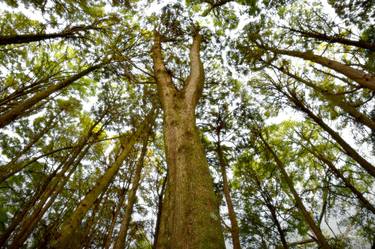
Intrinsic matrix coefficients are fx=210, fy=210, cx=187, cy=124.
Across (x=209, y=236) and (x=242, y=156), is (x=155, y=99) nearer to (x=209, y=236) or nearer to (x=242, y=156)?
(x=242, y=156)

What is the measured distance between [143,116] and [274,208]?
7411 millimetres

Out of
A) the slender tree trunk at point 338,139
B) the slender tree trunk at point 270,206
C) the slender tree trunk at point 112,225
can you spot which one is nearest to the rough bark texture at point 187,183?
the slender tree trunk at point 112,225

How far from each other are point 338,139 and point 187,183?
750 cm

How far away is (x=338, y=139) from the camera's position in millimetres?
7312

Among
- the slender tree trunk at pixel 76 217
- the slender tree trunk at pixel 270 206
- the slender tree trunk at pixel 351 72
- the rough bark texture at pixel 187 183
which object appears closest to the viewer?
the rough bark texture at pixel 187 183

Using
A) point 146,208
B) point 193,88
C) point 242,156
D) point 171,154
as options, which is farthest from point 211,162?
point 171,154

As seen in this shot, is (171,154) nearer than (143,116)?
Yes

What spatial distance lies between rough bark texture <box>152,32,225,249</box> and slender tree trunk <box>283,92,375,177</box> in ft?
21.0

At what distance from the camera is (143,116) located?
9.91m

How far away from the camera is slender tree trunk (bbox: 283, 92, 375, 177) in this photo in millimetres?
6434

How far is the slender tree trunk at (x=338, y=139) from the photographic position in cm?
643

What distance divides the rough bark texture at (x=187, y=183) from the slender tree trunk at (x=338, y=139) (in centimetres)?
641

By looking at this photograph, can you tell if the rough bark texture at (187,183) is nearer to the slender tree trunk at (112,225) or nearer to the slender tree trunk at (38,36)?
the slender tree trunk at (38,36)

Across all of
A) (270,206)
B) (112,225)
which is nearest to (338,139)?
(270,206)
